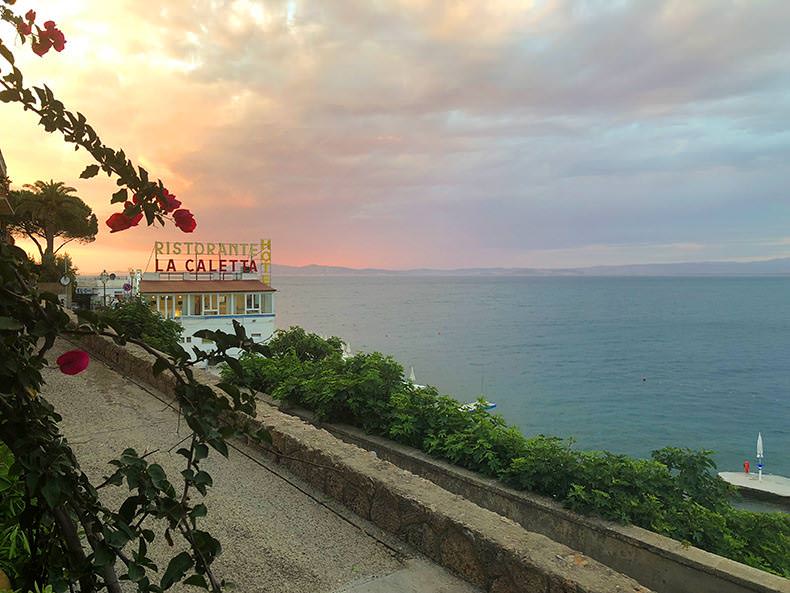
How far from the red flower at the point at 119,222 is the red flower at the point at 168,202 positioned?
0.10 metres

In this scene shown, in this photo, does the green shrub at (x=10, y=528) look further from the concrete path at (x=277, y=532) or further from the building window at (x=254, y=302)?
the building window at (x=254, y=302)

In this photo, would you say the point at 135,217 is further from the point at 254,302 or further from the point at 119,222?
the point at 254,302

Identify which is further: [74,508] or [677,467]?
[677,467]

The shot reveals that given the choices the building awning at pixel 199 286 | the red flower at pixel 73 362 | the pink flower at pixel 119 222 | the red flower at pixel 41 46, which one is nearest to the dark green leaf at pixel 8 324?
the red flower at pixel 73 362

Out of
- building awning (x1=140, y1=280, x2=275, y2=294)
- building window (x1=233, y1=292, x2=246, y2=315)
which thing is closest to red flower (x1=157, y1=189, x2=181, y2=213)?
building awning (x1=140, y1=280, x2=275, y2=294)

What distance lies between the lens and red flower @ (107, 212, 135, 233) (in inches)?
60.5

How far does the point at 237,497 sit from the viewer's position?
447 cm

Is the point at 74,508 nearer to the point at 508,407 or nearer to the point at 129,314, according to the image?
the point at 129,314

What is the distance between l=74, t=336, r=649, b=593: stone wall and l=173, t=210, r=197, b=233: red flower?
1041 millimetres

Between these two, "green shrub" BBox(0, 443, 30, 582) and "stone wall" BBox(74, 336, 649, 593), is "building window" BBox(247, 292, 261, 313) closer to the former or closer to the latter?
"stone wall" BBox(74, 336, 649, 593)

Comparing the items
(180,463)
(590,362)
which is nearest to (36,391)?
(180,463)

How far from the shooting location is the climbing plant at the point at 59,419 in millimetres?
1333

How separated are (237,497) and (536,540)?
7.88ft

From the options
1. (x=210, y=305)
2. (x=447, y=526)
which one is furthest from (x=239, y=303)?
(x=447, y=526)
